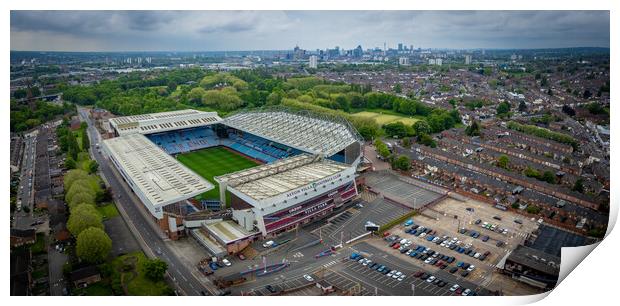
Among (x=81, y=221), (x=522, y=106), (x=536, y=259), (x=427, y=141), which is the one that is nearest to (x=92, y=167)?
(x=81, y=221)

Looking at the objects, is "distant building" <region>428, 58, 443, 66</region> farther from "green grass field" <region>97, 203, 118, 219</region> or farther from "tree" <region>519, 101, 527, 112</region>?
"green grass field" <region>97, 203, 118, 219</region>

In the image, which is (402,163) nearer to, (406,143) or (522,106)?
(406,143)

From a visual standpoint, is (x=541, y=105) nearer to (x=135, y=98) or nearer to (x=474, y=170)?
(x=474, y=170)

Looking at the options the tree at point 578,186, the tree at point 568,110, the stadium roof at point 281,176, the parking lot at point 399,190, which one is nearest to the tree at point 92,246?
the stadium roof at point 281,176

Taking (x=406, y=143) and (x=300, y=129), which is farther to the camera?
(x=406, y=143)

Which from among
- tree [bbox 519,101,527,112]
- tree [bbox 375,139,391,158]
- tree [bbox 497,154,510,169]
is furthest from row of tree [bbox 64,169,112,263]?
tree [bbox 519,101,527,112]

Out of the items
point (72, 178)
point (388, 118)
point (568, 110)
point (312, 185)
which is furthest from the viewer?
point (388, 118)

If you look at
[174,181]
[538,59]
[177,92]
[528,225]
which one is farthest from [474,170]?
[177,92]
